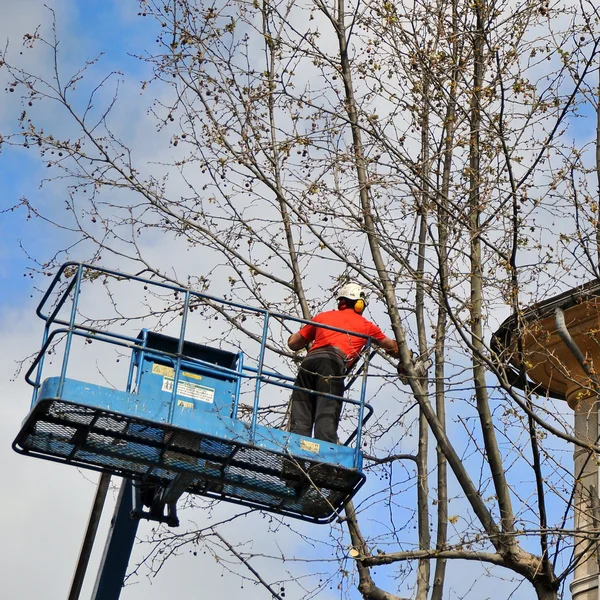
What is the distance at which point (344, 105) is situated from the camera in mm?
11812

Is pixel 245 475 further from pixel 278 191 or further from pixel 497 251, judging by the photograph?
pixel 278 191

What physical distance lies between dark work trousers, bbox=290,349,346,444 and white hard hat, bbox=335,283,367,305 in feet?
2.44

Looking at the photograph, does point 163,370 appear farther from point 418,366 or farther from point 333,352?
point 418,366

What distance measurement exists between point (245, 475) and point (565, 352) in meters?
5.17

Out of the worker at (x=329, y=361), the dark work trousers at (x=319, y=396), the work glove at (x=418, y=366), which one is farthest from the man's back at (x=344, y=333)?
the work glove at (x=418, y=366)

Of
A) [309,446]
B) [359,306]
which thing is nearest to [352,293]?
[359,306]

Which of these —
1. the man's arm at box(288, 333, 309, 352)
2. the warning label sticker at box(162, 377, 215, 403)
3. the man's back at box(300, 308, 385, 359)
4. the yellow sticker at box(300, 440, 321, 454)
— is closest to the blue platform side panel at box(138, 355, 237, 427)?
the warning label sticker at box(162, 377, 215, 403)

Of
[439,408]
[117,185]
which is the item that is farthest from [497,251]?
[117,185]

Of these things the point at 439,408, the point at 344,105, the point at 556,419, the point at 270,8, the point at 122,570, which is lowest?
the point at 122,570

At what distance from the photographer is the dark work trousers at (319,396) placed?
10266mm

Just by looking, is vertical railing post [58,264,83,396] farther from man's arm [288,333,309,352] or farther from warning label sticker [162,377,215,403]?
man's arm [288,333,309,352]

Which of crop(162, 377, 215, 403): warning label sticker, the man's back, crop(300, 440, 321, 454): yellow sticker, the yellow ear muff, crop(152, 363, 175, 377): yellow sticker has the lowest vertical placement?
crop(300, 440, 321, 454): yellow sticker

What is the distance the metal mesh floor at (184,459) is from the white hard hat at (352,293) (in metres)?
1.95

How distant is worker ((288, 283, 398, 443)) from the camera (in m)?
10.3
